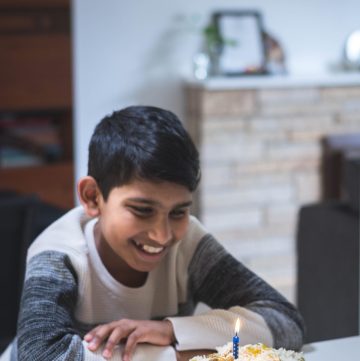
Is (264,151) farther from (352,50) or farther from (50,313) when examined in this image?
(50,313)

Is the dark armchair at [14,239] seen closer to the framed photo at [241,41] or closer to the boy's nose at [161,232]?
the boy's nose at [161,232]

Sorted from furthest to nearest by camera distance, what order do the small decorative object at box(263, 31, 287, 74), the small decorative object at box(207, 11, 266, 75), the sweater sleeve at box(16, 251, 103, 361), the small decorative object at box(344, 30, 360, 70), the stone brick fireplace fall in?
the small decorative object at box(344, 30, 360, 70)
the small decorative object at box(263, 31, 287, 74)
the small decorative object at box(207, 11, 266, 75)
the stone brick fireplace
the sweater sleeve at box(16, 251, 103, 361)

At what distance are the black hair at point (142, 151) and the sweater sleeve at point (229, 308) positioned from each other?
18 cm

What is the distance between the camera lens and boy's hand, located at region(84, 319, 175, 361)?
0.93m

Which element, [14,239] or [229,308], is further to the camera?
[14,239]

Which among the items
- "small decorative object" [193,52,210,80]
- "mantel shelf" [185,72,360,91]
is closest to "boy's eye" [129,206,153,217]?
"mantel shelf" [185,72,360,91]

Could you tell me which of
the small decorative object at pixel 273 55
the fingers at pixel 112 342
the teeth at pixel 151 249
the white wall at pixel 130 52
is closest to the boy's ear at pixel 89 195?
the teeth at pixel 151 249

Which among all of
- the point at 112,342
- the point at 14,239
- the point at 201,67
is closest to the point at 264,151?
the point at 201,67

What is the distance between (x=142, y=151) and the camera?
0.99 m

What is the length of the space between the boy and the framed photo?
8.74 feet

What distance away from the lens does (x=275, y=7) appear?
3914 millimetres

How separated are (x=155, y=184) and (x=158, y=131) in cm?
8

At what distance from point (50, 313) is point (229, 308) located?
286 millimetres

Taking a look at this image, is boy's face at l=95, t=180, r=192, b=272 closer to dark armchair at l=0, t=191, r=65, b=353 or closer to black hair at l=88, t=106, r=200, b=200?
black hair at l=88, t=106, r=200, b=200
